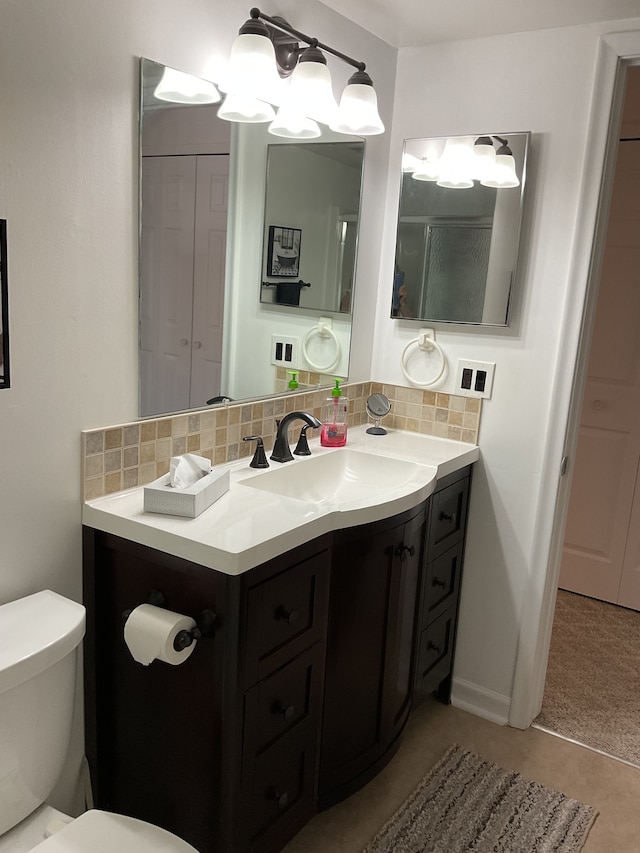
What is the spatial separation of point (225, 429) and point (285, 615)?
1.95 feet

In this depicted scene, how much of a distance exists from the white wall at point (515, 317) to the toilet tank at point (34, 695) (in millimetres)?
1430

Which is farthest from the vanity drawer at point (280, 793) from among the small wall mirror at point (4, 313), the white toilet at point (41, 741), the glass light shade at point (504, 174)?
the glass light shade at point (504, 174)

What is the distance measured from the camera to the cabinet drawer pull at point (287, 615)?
154 centimetres

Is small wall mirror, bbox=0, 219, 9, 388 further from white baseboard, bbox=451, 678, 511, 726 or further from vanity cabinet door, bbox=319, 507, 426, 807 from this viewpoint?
white baseboard, bbox=451, 678, 511, 726

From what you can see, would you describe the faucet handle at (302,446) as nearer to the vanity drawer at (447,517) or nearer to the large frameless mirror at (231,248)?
the large frameless mirror at (231,248)

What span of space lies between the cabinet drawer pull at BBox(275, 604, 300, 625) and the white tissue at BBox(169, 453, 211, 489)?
344 millimetres

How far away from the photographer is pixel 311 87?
182cm

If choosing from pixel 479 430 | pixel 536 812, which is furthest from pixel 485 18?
pixel 536 812

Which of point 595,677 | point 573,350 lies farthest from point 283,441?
point 595,677

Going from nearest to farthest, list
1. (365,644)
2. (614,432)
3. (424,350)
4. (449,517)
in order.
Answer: (365,644) < (449,517) < (424,350) < (614,432)

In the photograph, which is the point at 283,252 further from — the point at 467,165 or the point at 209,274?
the point at 467,165

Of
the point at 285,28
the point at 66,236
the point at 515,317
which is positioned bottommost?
the point at 515,317

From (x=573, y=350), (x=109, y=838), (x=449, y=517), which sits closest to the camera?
(x=109, y=838)

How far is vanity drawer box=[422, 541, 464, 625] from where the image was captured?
2203mm
